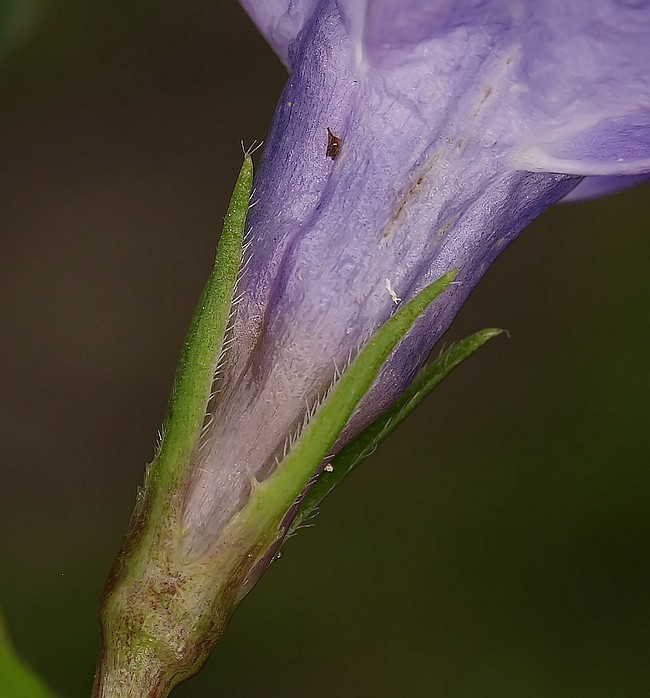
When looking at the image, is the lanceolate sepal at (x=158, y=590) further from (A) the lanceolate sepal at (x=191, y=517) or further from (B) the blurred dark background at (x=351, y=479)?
(B) the blurred dark background at (x=351, y=479)

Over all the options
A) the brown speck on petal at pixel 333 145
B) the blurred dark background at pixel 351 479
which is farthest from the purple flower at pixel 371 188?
the blurred dark background at pixel 351 479

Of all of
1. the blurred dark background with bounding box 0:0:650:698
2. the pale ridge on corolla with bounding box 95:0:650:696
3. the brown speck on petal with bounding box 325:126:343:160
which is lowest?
the blurred dark background with bounding box 0:0:650:698

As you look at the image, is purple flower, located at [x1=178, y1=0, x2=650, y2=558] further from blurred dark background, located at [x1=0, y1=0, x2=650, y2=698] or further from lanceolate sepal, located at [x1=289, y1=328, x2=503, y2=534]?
blurred dark background, located at [x1=0, y1=0, x2=650, y2=698]

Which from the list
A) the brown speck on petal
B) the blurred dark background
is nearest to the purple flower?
the brown speck on petal

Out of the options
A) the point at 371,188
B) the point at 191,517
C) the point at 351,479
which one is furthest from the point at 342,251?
the point at 351,479

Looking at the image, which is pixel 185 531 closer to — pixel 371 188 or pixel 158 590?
pixel 158 590

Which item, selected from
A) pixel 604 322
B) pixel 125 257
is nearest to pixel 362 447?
pixel 604 322
